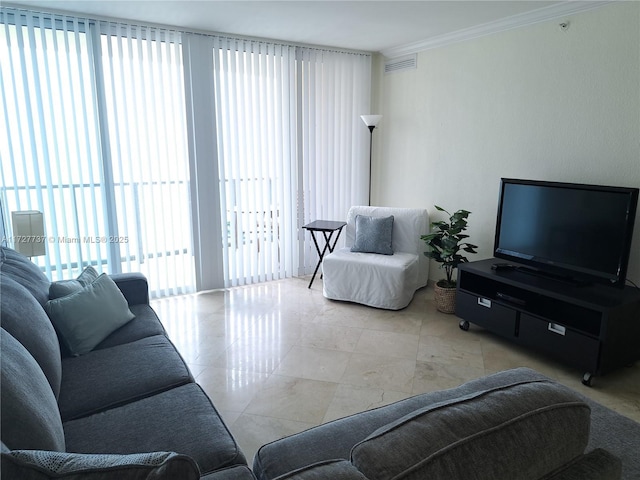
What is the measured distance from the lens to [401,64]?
500cm

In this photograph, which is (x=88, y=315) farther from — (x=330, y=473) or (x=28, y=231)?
(x=330, y=473)

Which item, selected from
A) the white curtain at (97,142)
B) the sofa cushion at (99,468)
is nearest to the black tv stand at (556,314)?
the sofa cushion at (99,468)

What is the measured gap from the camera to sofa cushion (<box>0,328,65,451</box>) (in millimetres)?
1234

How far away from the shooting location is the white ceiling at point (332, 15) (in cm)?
340

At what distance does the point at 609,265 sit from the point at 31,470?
3.31m

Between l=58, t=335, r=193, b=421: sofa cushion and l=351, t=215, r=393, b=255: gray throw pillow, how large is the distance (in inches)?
102

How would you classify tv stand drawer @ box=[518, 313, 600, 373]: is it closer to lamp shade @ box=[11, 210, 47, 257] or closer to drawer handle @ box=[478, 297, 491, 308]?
drawer handle @ box=[478, 297, 491, 308]

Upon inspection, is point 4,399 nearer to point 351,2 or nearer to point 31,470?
point 31,470

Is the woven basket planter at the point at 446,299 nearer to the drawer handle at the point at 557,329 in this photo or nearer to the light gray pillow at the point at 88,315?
the drawer handle at the point at 557,329

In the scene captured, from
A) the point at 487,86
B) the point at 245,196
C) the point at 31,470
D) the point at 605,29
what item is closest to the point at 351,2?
the point at 487,86

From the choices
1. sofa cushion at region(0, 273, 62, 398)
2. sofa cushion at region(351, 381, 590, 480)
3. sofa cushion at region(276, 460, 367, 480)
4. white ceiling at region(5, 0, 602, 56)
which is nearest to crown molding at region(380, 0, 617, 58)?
white ceiling at region(5, 0, 602, 56)

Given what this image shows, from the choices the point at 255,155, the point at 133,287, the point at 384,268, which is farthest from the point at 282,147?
the point at 133,287

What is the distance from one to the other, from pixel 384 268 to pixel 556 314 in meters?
1.50

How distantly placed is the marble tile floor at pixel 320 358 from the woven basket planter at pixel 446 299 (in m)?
0.09
